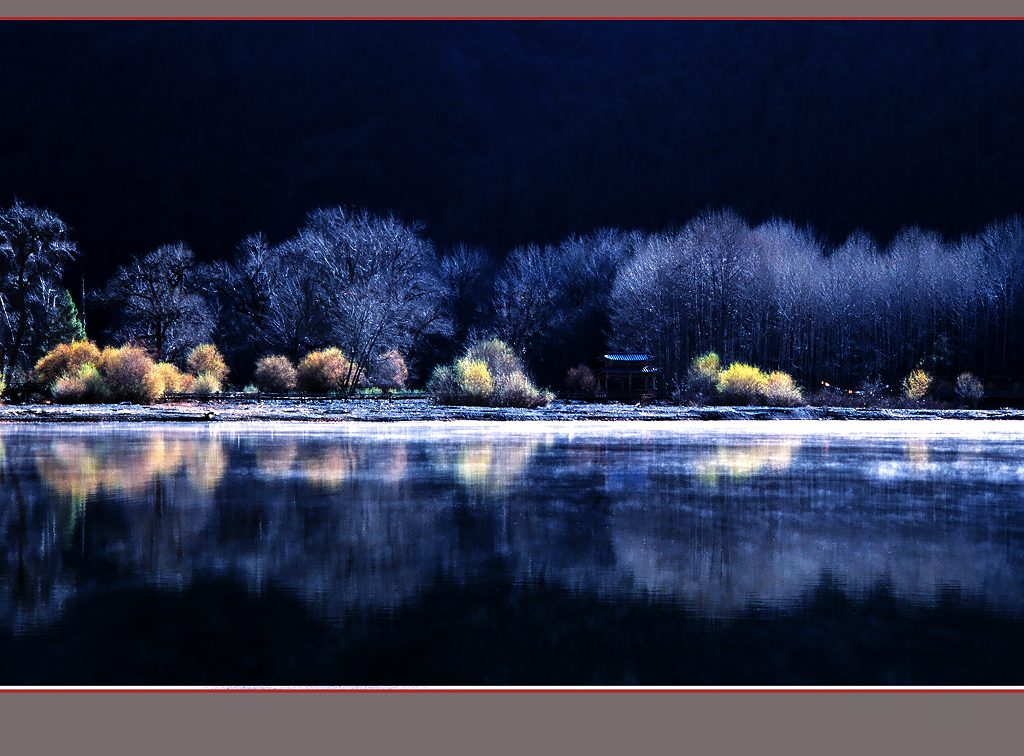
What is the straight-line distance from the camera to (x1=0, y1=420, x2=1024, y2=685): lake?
20.6ft

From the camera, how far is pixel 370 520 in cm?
1138

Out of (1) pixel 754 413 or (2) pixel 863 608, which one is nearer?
(2) pixel 863 608

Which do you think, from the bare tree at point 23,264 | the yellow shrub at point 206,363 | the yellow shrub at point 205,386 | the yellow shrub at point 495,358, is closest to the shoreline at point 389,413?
the yellow shrub at point 205,386

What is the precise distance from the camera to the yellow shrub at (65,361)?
4003cm

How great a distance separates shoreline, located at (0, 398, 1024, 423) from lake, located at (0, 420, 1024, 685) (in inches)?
653

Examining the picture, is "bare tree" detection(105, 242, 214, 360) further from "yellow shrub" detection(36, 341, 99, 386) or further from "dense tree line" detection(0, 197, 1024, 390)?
"yellow shrub" detection(36, 341, 99, 386)

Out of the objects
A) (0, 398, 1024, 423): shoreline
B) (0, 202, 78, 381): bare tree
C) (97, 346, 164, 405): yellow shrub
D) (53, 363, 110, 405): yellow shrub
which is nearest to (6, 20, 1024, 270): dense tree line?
(0, 202, 78, 381): bare tree

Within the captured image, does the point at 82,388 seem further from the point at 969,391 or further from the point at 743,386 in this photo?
the point at 969,391

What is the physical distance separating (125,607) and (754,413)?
31726mm

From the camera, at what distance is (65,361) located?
132 feet

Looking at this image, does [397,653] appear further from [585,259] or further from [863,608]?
[585,259]

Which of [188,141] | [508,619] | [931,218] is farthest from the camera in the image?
[188,141]

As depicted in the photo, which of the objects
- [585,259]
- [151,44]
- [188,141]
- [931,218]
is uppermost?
[151,44]

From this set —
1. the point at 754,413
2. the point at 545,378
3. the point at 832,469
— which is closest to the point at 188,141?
the point at 545,378
